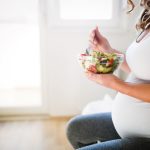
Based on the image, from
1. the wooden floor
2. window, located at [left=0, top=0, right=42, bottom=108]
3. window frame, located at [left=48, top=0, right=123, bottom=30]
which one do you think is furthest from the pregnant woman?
window, located at [left=0, top=0, right=42, bottom=108]

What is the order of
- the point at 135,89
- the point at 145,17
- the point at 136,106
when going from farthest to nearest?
1. the point at 145,17
2. the point at 136,106
3. the point at 135,89

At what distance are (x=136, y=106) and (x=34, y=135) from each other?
4.17 ft

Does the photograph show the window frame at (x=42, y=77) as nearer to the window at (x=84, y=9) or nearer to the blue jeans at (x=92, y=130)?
the window at (x=84, y=9)

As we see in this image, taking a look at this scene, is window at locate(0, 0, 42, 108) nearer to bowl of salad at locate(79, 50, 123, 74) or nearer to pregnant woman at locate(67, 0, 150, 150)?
pregnant woman at locate(67, 0, 150, 150)

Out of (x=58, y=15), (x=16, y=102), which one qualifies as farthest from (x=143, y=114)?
(x=16, y=102)

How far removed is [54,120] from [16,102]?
402 millimetres

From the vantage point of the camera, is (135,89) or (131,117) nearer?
(135,89)

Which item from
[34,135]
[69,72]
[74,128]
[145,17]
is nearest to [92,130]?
[74,128]

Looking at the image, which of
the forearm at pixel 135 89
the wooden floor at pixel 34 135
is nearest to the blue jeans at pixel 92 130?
the forearm at pixel 135 89

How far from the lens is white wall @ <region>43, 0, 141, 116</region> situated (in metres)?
2.09

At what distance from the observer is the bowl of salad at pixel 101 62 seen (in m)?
0.79

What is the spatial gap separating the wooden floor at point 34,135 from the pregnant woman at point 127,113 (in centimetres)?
77

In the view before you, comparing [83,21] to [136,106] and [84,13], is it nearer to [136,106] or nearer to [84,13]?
[84,13]

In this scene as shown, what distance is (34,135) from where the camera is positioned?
1984 mm
